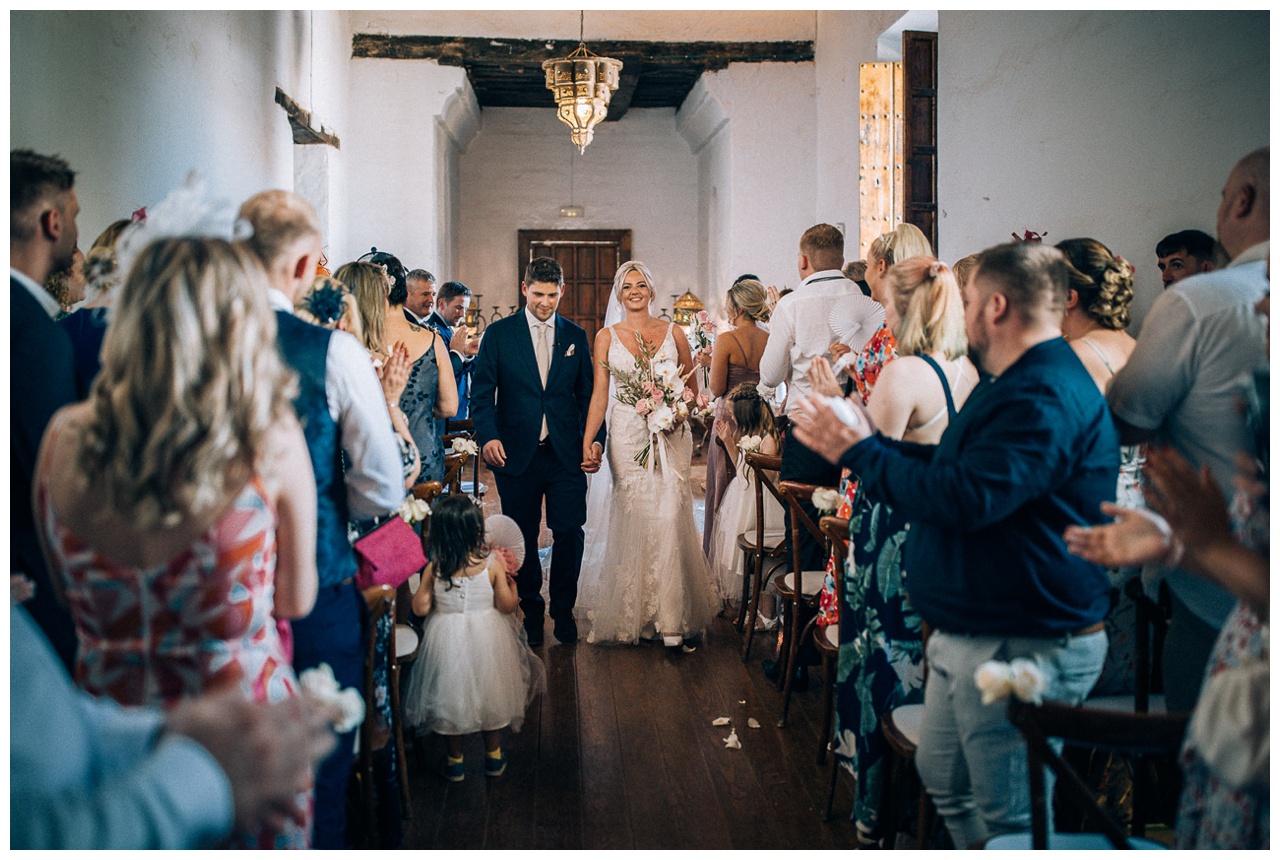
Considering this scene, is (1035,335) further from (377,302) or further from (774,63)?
(774,63)

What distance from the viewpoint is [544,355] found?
437 cm

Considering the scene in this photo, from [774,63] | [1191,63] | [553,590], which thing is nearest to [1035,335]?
[1191,63]

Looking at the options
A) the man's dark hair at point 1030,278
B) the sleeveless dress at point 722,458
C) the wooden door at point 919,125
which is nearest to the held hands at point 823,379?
the man's dark hair at point 1030,278

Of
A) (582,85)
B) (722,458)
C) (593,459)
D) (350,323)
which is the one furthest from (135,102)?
(582,85)

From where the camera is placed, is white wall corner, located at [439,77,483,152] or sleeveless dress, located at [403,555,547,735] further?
white wall corner, located at [439,77,483,152]

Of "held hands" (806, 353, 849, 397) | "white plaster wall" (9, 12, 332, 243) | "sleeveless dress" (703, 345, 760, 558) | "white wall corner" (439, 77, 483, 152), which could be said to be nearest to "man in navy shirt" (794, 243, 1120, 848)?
"held hands" (806, 353, 849, 397)

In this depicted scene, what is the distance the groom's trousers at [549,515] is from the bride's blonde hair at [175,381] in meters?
2.98

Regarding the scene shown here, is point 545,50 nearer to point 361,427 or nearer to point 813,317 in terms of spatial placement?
point 813,317

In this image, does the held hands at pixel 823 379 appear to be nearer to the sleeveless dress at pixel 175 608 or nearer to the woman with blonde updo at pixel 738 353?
the sleeveless dress at pixel 175 608

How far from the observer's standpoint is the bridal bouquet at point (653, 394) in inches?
172

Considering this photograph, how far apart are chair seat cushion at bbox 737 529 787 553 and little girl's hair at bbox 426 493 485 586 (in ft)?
4.90

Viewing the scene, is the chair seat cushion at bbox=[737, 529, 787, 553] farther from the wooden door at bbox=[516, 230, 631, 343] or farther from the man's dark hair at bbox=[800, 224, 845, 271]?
the wooden door at bbox=[516, 230, 631, 343]

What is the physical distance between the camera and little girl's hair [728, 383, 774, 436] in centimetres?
446

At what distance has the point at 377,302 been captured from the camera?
3.47 m
